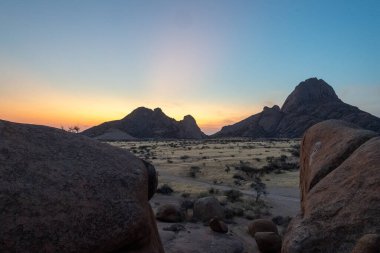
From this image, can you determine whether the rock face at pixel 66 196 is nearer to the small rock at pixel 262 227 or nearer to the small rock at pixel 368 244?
the small rock at pixel 368 244

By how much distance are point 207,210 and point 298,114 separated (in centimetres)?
15230

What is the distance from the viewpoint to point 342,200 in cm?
780

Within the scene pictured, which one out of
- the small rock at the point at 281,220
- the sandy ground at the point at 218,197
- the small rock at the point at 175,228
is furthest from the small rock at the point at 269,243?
the small rock at the point at 281,220

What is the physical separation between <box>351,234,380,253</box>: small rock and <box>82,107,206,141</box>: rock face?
159629mm

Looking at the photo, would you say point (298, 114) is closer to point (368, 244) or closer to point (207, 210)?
point (207, 210)

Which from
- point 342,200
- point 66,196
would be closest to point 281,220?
point 342,200

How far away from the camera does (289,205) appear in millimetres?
22062

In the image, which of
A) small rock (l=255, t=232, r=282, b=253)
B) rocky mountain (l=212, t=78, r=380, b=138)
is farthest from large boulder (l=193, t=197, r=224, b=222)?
rocky mountain (l=212, t=78, r=380, b=138)

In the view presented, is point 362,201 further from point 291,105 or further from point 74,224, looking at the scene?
point 291,105

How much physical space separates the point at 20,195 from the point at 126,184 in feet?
6.59

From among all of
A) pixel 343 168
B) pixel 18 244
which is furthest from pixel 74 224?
pixel 343 168

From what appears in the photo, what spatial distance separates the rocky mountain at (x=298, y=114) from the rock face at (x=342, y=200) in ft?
460

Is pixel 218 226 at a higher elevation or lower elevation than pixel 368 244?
lower

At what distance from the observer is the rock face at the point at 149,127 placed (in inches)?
6708
